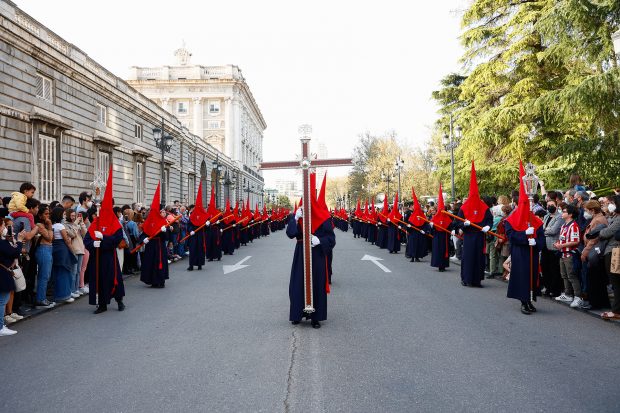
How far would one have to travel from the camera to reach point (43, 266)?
28.7 feet

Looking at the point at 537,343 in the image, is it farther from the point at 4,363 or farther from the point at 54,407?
the point at 4,363

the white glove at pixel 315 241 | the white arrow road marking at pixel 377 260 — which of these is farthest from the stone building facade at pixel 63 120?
the white glove at pixel 315 241

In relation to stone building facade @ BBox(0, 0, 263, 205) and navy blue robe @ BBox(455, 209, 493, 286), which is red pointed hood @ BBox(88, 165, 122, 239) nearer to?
navy blue robe @ BBox(455, 209, 493, 286)

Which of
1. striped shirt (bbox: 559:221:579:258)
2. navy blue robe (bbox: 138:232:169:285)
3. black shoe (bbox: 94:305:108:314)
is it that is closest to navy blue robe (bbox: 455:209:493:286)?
striped shirt (bbox: 559:221:579:258)

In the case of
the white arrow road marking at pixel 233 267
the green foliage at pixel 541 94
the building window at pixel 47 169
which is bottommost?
the white arrow road marking at pixel 233 267

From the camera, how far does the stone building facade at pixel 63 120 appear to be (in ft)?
58.7

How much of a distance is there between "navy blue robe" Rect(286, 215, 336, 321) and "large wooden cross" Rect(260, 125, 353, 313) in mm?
106

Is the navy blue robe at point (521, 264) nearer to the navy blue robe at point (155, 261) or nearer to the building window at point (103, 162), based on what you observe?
the navy blue robe at point (155, 261)

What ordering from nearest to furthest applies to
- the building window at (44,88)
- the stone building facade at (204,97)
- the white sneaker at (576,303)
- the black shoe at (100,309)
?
the black shoe at (100,309) → the white sneaker at (576,303) → the building window at (44,88) → the stone building facade at (204,97)

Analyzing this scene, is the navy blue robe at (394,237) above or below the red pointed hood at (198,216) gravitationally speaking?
below

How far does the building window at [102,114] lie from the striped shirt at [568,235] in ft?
77.8

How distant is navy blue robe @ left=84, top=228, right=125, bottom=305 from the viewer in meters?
8.60

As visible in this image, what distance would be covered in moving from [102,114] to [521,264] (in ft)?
80.1

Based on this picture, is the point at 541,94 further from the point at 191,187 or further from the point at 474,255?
the point at 191,187
